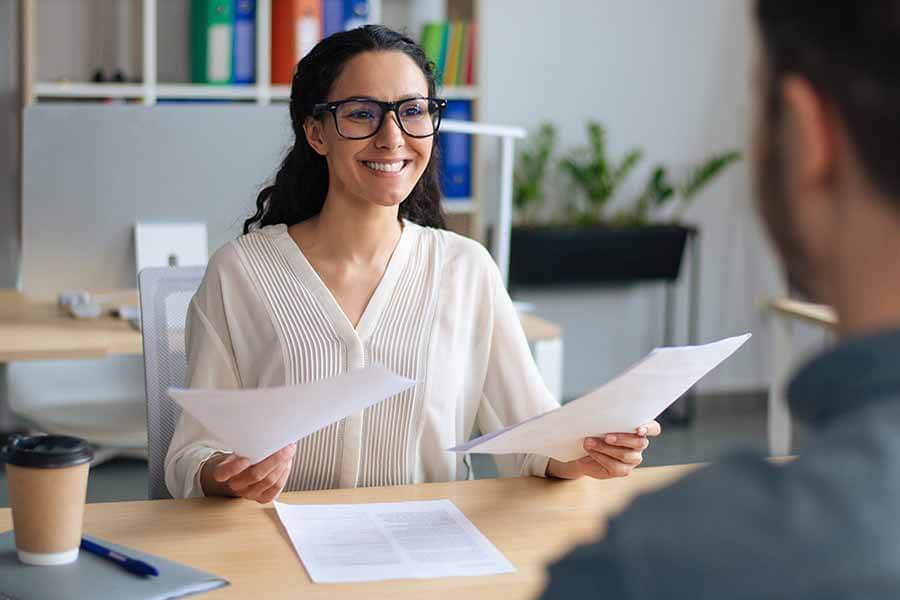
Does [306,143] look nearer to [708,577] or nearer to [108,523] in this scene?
[108,523]

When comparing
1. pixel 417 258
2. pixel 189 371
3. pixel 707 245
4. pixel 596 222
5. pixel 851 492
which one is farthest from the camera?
pixel 707 245

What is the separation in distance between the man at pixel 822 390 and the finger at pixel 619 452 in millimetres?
1041

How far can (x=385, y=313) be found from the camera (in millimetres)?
1822

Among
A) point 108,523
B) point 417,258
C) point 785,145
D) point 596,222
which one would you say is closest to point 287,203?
point 417,258

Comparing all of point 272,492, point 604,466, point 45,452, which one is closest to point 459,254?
point 604,466

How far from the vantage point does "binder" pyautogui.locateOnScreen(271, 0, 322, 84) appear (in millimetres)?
4070

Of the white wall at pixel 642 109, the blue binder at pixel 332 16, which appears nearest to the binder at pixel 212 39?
the blue binder at pixel 332 16

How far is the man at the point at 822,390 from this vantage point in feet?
1.68

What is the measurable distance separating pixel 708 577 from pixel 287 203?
152 cm

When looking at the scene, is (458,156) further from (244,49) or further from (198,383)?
(198,383)

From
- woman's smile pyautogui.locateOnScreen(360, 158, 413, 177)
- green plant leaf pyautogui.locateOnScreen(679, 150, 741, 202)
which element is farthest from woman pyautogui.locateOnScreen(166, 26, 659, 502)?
green plant leaf pyautogui.locateOnScreen(679, 150, 741, 202)

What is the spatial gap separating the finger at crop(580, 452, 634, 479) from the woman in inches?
2.2

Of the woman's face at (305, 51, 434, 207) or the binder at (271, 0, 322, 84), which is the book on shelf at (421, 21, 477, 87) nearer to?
the binder at (271, 0, 322, 84)

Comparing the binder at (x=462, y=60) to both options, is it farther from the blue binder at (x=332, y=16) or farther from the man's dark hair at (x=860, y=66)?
the man's dark hair at (x=860, y=66)
